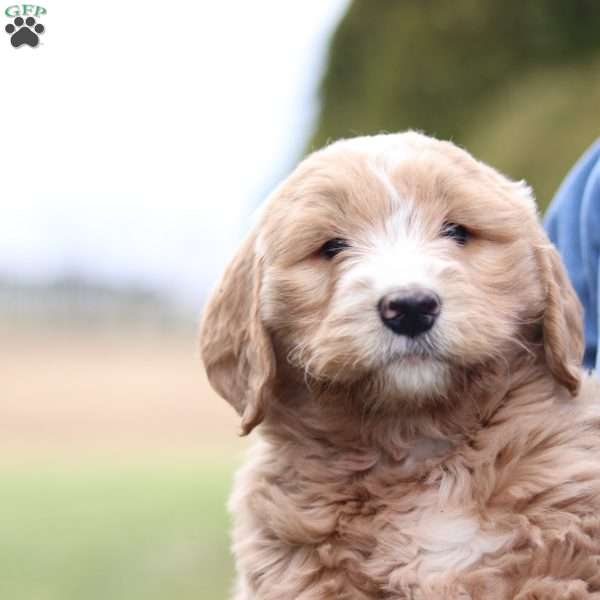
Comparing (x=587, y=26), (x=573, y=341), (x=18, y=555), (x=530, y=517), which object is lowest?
(x=18, y=555)

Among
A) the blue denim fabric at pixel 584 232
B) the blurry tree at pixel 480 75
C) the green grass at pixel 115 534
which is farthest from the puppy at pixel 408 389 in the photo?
the green grass at pixel 115 534

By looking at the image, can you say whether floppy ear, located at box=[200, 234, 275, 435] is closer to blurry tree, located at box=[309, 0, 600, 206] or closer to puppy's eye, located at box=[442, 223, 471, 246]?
puppy's eye, located at box=[442, 223, 471, 246]

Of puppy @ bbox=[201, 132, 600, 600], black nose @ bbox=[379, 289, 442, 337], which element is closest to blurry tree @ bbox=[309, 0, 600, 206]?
puppy @ bbox=[201, 132, 600, 600]

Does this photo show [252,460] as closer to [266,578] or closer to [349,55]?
[266,578]

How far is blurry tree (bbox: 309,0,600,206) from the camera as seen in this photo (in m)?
10.6

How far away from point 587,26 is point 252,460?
7.02m

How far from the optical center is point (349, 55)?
38.1 feet

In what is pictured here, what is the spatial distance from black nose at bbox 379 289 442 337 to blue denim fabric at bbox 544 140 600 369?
1.55m

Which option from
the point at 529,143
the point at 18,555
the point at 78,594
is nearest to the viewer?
the point at 529,143

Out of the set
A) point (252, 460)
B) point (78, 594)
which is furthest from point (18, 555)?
point (252, 460)

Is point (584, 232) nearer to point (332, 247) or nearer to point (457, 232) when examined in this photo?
point (457, 232)

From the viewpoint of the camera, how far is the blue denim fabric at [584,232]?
19.6 feet

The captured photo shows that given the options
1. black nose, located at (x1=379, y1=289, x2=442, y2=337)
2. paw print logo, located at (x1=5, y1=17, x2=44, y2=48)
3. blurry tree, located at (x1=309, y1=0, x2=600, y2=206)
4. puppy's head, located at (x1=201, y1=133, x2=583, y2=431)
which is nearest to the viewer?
black nose, located at (x1=379, y1=289, x2=442, y2=337)

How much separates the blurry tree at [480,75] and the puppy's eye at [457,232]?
5.54 m
